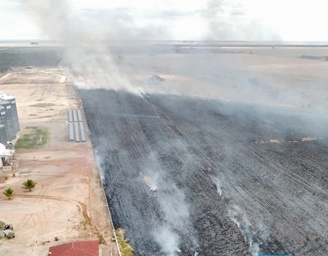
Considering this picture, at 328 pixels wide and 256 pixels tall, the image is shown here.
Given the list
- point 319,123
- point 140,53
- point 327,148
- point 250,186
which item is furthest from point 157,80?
point 140,53

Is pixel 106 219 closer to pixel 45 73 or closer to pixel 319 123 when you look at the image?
pixel 319 123

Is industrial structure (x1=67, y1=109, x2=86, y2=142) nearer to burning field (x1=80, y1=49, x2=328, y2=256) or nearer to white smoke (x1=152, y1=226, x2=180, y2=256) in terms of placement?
burning field (x1=80, y1=49, x2=328, y2=256)

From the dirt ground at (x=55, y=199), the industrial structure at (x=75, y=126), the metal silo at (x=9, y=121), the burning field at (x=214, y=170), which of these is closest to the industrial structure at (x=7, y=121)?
the metal silo at (x=9, y=121)

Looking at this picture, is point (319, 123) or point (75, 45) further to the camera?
point (75, 45)

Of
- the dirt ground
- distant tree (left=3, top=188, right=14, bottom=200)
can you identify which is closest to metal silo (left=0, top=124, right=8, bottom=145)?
the dirt ground

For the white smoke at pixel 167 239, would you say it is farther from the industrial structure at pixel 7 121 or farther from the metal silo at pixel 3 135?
the industrial structure at pixel 7 121

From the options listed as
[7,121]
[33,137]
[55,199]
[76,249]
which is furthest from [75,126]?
[76,249]

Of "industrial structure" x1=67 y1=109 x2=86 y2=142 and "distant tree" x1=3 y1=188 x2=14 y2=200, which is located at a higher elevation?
"distant tree" x1=3 y1=188 x2=14 y2=200

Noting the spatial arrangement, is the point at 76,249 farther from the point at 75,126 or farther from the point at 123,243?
the point at 75,126
